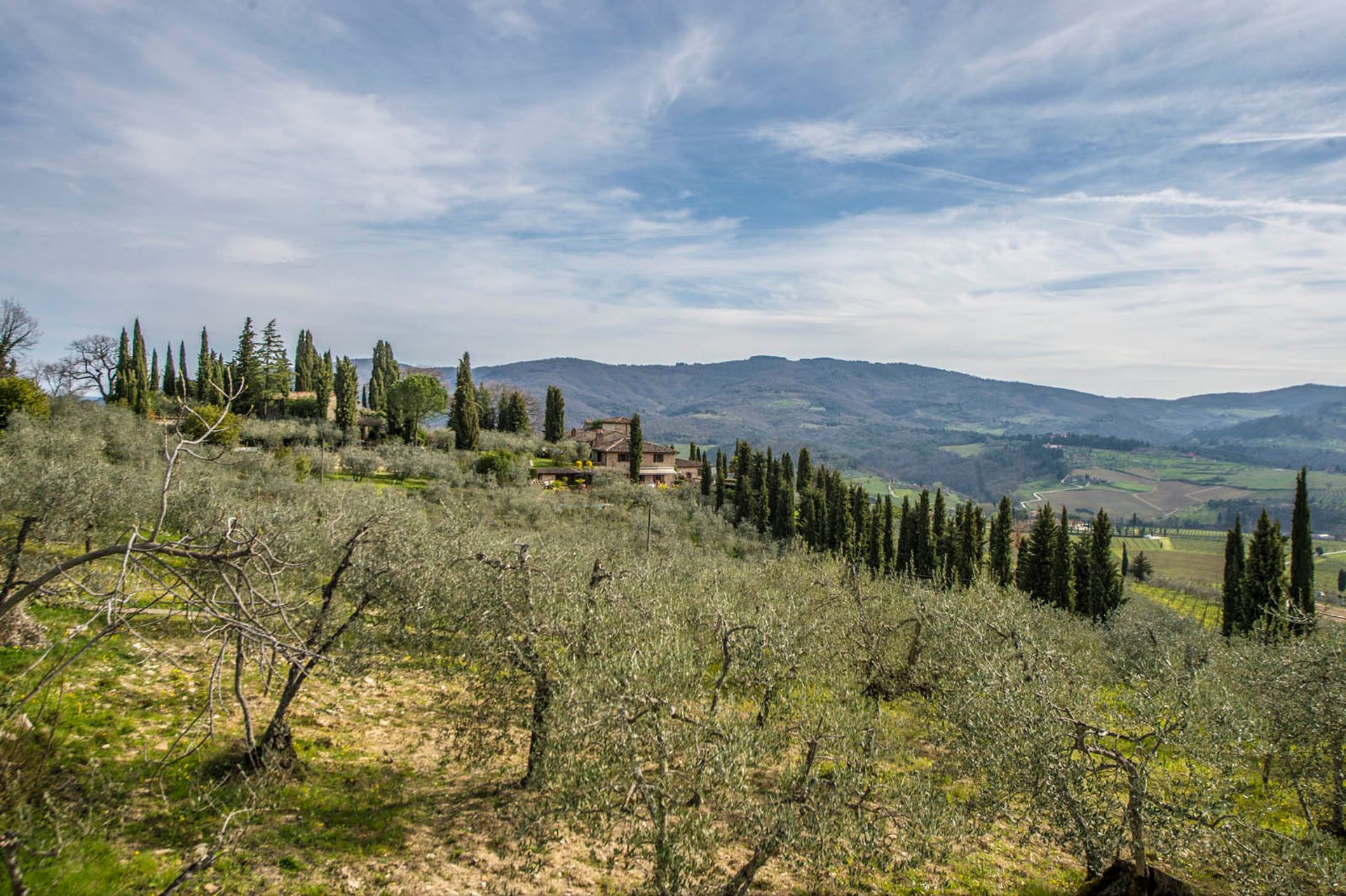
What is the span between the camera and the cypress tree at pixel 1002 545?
2200 inches

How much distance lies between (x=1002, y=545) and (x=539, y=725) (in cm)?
5385

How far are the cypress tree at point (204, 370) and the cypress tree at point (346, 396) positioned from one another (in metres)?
11.6

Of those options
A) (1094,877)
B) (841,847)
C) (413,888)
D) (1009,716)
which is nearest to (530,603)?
(413,888)

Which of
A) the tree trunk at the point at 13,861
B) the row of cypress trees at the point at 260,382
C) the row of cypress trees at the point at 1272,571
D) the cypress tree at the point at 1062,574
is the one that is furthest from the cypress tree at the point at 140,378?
the row of cypress trees at the point at 1272,571

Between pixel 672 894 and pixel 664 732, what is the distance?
2497 mm

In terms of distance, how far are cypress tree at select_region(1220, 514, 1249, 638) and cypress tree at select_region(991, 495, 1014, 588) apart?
14125mm

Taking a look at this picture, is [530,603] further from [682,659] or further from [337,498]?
[337,498]

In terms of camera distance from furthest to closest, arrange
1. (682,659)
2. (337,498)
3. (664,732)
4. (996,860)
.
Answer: (337,498) → (996,860) → (682,659) → (664,732)

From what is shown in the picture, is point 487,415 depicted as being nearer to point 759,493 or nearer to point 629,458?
point 629,458

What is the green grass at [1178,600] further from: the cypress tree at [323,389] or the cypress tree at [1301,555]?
the cypress tree at [323,389]

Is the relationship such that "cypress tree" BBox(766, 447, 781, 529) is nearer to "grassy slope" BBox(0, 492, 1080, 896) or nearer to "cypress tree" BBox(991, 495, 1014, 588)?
"cypress tree" BBox(991, 495, 1014, 588)

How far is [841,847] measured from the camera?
41.2 feet

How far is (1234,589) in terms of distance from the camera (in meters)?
48.9

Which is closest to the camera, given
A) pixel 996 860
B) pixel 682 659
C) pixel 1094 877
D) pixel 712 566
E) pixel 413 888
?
pixel 413 888
